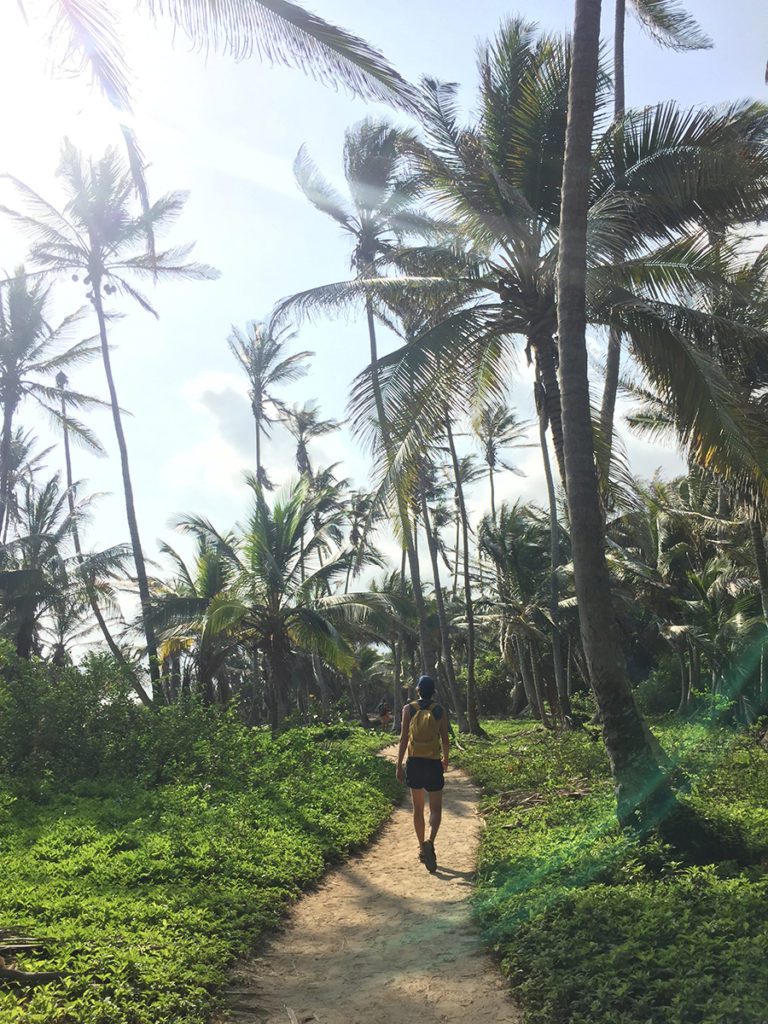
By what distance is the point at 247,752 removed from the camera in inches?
494

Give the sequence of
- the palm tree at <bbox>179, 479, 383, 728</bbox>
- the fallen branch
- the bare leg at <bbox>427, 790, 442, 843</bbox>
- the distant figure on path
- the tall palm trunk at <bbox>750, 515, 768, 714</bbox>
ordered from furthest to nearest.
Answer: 1. the palm tree at <bbox>179, 479, 383, 728</bbox>
2. the tall palm trunk at <bbox>750, 515, 768, 714</bbox>
3. the distant figure on path
4. the bare leg at <bbox>427, 790, 442, 843</bbox>
5. the fallen branch

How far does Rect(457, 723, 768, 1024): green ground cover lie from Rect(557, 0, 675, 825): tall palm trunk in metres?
0.48

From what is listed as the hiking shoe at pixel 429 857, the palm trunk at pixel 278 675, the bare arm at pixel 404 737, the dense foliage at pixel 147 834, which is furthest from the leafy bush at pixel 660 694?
the bare arm at pixel 404 737

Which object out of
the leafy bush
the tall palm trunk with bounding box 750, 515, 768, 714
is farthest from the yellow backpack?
the leafy bush

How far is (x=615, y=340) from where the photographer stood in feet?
32.8

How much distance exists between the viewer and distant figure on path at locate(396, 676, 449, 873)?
278 inches

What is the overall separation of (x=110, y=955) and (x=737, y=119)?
9.54 metres

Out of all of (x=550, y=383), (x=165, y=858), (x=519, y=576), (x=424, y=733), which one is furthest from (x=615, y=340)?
(x=519, y=576)

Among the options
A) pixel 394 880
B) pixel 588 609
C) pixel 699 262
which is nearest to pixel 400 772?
pixel 394 880

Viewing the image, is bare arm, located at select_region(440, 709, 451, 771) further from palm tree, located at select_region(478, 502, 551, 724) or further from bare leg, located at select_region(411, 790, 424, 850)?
palm tree, located at select_region(478, 502, 551, 724)

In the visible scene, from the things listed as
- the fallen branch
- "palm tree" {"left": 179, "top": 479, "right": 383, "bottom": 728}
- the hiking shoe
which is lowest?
the hiking shoe

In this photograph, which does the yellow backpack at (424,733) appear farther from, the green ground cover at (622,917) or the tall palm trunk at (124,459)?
the tall palm trunk at (124,459)

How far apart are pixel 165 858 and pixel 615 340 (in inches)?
293

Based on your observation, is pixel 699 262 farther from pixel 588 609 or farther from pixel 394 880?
pixel 394 880
